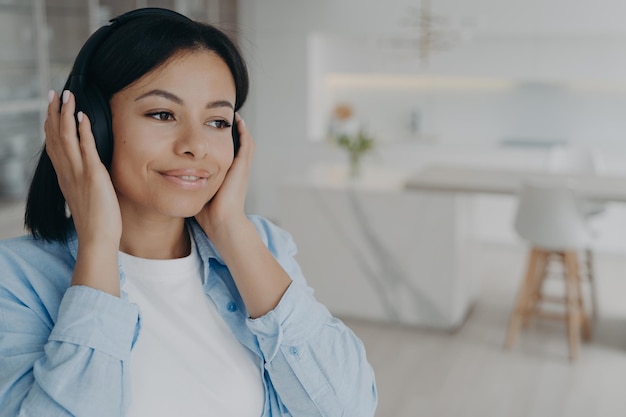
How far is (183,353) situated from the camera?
109 centimetres

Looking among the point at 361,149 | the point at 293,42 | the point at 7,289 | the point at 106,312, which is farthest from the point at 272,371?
the point at 293,42

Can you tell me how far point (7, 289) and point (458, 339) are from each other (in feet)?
10.9

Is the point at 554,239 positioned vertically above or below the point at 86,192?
below

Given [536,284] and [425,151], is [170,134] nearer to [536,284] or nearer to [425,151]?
[536,284]

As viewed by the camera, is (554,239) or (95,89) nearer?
(95,89)

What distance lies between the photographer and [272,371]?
1158 millimetres

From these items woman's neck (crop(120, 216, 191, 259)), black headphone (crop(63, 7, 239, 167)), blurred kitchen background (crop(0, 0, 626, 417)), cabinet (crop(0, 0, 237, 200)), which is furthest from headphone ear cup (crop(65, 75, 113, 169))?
cabinet (crop(0, 0, 237, 200))

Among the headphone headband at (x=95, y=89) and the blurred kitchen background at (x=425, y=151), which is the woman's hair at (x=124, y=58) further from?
the blurred kitchen background at (x=425, y=151)

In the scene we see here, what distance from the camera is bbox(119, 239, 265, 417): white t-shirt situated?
106 centimetres

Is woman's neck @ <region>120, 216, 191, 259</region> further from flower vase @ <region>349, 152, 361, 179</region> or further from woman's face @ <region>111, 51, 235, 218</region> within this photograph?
flower vase @ <region>349, 152, 361, 179</region>

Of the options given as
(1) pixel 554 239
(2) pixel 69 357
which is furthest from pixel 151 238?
(1) pixel 554 239

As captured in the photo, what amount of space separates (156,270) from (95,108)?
0.88 feet

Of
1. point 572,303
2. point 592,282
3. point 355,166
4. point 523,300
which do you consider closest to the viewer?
point 572,303

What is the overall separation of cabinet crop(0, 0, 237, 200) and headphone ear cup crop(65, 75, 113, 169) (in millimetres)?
2724
